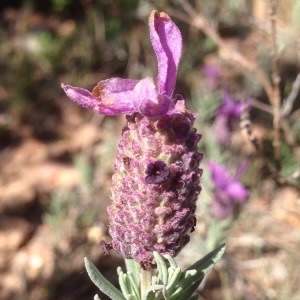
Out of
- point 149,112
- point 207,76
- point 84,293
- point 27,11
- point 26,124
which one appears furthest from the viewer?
point 27,11

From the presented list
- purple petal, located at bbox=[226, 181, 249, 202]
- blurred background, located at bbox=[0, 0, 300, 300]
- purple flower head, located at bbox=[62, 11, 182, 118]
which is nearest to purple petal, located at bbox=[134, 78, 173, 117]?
purple flower head, located at bbox=[62, 11, 182, 118]

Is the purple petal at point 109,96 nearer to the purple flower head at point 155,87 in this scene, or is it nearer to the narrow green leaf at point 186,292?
the purple flower head at point 155,87

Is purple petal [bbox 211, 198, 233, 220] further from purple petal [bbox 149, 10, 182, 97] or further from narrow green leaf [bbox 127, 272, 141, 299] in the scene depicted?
purple petal [bbox 149, 10, 182, 97]

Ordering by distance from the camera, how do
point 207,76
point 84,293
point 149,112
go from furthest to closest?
point 207,76 → point 84,293 → point 149,112

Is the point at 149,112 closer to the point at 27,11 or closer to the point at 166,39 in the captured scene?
the point at 166,39

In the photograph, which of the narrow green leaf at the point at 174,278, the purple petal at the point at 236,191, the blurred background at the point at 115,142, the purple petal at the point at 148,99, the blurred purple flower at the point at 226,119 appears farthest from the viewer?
the blurred purple flower at the point at 226,119

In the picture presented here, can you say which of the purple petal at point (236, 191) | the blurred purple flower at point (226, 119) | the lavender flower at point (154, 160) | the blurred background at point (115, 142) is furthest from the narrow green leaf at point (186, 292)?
the blurred purple flower at point (226, 119)

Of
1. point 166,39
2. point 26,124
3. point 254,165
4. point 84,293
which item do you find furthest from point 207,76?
point 166,39
